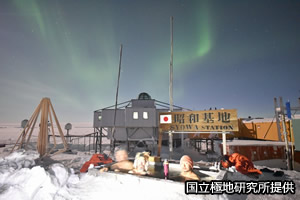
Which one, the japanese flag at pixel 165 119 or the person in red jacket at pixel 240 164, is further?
the japanese flag at pixel 165 119

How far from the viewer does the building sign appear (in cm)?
923

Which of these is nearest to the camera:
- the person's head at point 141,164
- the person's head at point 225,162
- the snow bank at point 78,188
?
the snow bank at point 78,188

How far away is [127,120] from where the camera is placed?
2283 centimetres

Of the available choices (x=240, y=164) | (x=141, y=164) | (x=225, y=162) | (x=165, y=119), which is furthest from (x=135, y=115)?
(x=225, y=162)

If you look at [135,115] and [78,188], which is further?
[135,115]

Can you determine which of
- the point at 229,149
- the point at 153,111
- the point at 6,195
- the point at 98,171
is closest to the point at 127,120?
the point at 153,111

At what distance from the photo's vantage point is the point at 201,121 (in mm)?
9852

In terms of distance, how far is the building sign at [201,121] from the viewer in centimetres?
923

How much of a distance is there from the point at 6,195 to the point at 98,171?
3319mm

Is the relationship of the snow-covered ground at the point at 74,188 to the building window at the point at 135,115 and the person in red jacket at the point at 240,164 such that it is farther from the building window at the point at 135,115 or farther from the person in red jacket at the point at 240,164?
the building window at the point at 135,115

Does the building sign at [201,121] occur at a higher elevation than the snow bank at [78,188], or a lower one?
higher

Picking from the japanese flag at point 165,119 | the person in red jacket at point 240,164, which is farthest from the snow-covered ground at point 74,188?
the japanese flag at point 165,119

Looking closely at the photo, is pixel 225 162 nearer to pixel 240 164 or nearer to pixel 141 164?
pixel 240 164

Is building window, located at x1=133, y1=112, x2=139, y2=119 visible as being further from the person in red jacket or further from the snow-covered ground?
the person in red jacket
